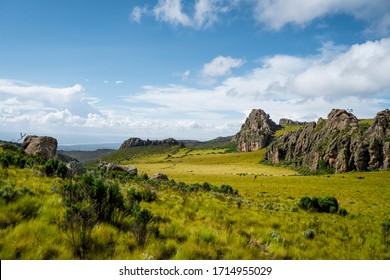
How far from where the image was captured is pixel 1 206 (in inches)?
286

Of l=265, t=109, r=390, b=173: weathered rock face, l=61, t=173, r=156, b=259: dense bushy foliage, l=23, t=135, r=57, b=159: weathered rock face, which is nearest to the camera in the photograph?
l=61, t=173, r=156, b=259: dense bushy foliage

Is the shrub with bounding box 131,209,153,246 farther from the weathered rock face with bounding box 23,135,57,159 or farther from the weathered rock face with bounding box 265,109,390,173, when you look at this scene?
the weathered rock face with bounding box 265,109,390,173

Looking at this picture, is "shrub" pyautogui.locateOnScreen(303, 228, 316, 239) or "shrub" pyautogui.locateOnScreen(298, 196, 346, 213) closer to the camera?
"shrub" pyautogui.locateOnScreen(303, 228, 316, 239)

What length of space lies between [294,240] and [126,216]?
6519 mm

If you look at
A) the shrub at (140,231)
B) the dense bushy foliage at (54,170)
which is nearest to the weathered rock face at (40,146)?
the dense bushy foliage at (54,170)

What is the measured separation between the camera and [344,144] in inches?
3209

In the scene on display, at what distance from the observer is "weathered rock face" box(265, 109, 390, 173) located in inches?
2862

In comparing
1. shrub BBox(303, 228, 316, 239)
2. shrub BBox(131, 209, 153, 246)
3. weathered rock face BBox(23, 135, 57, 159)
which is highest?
weathered rock face BBox(23, 135, 57, 159)

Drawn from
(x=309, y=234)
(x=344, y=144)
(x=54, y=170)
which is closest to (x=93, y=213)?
(x=309, y=234)

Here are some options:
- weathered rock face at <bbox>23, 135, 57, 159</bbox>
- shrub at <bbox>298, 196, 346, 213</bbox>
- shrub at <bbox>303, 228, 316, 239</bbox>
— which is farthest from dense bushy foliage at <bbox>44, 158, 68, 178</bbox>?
shrub at <bbox>298, 196, 346, 213</bbox>

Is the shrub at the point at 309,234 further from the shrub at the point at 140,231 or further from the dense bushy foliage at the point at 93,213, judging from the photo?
the shrub at the point at 140,231

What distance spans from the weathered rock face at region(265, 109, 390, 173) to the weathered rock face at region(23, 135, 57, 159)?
2849 inches
